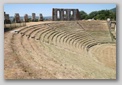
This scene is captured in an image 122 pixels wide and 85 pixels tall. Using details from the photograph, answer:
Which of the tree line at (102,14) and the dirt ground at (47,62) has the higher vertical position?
the tree line at (102,14)

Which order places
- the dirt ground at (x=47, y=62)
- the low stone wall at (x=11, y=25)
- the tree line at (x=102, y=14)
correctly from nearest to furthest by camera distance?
the dirt ground at (x=47, y=62) < the low stone wall at (x=11, y=25) < the tree line at (x=102, y=14)

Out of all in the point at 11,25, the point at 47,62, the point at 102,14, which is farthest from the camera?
the point at 102,14

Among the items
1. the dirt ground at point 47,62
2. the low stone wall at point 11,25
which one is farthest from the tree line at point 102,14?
the low stone wall at point 11,25

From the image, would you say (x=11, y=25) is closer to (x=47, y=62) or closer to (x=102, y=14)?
(x=47, y=62)

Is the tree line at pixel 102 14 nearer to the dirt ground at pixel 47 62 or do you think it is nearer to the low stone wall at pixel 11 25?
the dirt ground at pixel 47 62

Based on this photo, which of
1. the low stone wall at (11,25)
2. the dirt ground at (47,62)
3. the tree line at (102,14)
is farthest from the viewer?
the tree line at (102,14)

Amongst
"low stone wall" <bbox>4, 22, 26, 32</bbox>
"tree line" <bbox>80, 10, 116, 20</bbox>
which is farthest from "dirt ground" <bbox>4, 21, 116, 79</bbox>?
"tree line" <bbox>80, 10, 116, 20</bbox>

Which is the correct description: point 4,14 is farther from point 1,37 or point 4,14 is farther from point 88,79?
point 88,79

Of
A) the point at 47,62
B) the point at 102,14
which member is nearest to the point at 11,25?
the point at 47,62

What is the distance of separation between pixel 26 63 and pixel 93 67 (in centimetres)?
217

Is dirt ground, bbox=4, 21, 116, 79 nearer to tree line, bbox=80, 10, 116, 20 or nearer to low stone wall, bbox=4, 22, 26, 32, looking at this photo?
low stone wall, bbox=4, 22, 26, 32

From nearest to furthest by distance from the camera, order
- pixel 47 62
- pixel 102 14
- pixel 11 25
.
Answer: pixel 47 62 < pixel 11 25 < pixel 102 14

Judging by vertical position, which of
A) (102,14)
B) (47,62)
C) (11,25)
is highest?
(102,14)

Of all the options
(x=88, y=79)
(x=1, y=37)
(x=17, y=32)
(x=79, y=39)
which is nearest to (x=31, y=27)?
(x=17, y=32)
